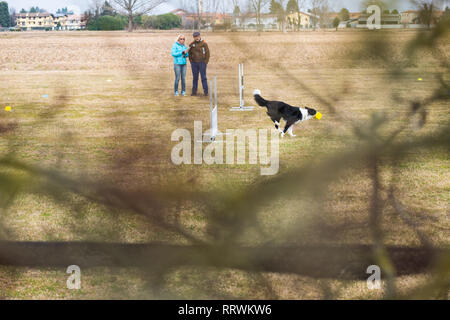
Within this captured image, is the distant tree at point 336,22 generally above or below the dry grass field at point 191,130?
above

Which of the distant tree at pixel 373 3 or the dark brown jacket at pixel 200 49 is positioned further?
the dark brown jacket at pixel 200 49

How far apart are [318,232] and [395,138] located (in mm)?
223

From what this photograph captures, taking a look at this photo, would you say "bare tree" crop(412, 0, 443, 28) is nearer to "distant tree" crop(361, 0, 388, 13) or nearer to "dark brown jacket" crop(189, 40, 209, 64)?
"distant tree" crop(361, 0, 388, 13)

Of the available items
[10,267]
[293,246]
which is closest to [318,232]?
[293,246]

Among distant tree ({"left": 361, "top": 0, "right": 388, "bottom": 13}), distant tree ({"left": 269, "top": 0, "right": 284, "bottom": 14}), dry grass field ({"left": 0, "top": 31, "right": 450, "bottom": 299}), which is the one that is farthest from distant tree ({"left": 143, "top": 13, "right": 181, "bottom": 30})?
distant tree ({"left": 361, "top": 0, "right": 388, "bottom": 13})

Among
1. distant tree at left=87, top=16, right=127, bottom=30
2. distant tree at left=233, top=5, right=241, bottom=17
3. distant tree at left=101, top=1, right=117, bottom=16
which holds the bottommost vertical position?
distant tree at left=87, top=16, right=127, bottom=30

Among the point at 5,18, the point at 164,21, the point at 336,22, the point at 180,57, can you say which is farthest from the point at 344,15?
the point at 180,57

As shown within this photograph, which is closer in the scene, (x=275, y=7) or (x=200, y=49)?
(x=275, y=7)

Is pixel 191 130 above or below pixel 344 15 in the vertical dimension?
below

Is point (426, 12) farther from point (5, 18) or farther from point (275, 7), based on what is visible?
point (5, 18)

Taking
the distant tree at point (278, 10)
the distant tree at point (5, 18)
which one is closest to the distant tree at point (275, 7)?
the distant tree at point (278, 10)

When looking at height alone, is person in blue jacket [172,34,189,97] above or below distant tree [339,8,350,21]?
below

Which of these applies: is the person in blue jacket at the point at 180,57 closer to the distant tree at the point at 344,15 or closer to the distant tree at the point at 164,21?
the distant tree at the point at 164,21

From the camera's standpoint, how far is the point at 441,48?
72 cm
